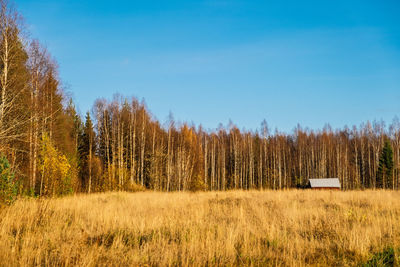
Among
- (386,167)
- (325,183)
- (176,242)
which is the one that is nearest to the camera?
(176,242)

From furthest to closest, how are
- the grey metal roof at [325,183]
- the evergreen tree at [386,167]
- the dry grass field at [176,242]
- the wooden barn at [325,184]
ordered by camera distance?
the evergreen tree at [386,167], the grey metal roof at [325,183], the wooden barn at [325,184], the dry grass field at [176,242]

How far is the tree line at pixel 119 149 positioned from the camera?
1274cm

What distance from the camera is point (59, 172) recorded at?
1683 centimetres

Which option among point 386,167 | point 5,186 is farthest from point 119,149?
point 386,167

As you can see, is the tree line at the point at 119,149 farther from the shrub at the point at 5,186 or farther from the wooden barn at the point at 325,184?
the wooden barn at the point at 325,184

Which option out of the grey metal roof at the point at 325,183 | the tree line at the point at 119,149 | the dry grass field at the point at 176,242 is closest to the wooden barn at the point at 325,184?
the grey metal roof at the point at 325,183

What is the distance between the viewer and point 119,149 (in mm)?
28859

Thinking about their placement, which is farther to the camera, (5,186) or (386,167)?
(386,167)

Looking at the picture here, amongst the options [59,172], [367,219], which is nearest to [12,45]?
[59,172]

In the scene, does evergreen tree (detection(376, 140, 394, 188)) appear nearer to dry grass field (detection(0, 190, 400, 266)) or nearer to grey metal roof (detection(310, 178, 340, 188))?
grey metal roof (detection(310, 178, 340, 188))

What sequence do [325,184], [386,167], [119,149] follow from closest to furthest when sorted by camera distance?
[119,149]
[325,184]
[386,167]

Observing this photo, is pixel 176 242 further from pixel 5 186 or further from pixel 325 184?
pixel 325 184

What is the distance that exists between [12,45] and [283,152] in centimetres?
3864

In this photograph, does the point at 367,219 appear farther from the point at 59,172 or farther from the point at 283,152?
the point at 283,152
